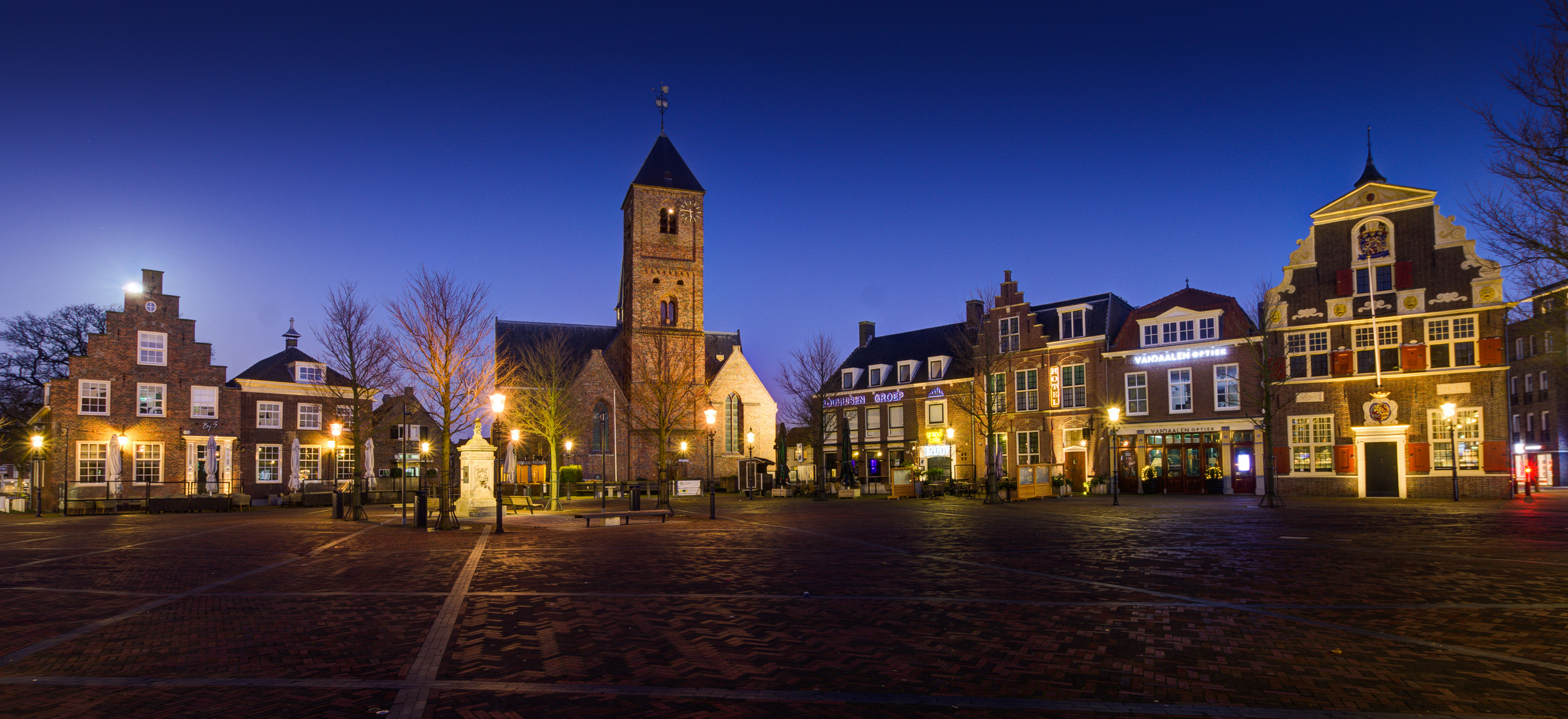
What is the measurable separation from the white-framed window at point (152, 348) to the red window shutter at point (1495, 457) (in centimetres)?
5420

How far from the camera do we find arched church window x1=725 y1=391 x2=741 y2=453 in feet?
195

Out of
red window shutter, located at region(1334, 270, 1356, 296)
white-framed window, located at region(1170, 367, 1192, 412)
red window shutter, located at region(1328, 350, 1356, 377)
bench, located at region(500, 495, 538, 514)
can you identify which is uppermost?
red window shutter, located at region(1334, 270, 1356, 296)

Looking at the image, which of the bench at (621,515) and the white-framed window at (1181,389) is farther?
the white-framed window at (1181,389)

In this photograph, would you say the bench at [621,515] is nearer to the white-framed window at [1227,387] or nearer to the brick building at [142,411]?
the brick building at [142,411]

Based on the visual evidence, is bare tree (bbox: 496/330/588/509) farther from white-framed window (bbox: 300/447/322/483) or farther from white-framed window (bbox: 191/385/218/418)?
white-framed window (bbox: 191/385/218/418)

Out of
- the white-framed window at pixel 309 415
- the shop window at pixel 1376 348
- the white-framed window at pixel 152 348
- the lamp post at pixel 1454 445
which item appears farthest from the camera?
the white-framed window at pixel 309 415

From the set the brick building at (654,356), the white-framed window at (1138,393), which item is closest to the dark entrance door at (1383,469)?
the white-framed window at (1138,393)

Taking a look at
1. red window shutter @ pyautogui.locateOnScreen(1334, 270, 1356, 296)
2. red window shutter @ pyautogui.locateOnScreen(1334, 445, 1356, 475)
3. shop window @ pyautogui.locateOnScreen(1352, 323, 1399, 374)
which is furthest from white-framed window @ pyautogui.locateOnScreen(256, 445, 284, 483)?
shop window @ pyautogui.locateOnScreen(1352, 323, 1399, 374)

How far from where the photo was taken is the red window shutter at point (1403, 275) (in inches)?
1302

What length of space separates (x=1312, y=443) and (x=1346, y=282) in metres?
6.74

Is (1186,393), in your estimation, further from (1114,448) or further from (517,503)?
(517,503)

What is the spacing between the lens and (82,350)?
50469 mm

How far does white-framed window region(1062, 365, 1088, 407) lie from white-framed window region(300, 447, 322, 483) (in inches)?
1550

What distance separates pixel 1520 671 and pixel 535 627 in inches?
316
